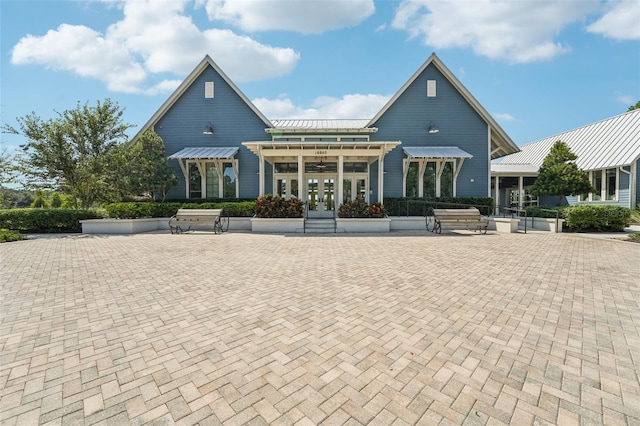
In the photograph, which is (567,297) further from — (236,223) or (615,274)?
(236,223)

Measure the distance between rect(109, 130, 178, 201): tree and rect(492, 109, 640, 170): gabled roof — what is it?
88.3 feet

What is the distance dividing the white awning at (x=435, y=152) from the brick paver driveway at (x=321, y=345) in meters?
10.9

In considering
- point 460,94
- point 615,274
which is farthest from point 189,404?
point 460,94

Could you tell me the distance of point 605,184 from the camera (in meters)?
19.1

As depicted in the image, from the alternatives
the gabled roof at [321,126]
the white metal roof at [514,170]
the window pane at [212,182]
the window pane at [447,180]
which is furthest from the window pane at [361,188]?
the white metal roof at [514,170]

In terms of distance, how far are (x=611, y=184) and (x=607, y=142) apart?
3.81 m

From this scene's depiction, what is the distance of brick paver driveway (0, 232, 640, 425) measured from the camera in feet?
7.00

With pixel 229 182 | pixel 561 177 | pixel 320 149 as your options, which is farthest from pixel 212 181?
pixel 561 177

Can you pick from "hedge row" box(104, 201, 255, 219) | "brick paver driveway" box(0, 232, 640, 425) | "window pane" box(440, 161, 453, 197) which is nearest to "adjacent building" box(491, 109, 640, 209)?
"window pane" box(440, 161, 453, 197)

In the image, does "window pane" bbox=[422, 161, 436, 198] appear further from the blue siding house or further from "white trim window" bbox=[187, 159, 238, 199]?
"white trim window" bbox=[187, 159, 238, 199]

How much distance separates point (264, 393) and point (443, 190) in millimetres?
17537

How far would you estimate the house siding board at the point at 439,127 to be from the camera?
1767cm

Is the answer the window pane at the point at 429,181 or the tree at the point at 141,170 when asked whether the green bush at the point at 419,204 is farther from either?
the tree at the point at 141,170

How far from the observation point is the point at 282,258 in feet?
24.3
